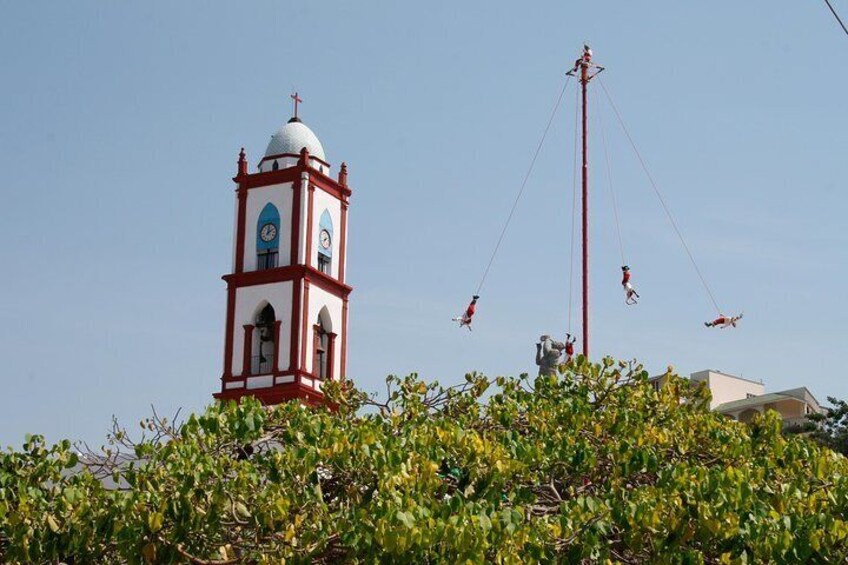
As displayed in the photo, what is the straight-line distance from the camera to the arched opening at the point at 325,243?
38438 mm

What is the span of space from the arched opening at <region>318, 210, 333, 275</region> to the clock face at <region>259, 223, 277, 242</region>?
4.00 ft

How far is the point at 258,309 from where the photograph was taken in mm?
37906

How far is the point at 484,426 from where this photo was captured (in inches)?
552

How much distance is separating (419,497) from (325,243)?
91.7ft

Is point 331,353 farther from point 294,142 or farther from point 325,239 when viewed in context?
point 294,142

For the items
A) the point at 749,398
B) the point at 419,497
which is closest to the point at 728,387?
the point at 749,398

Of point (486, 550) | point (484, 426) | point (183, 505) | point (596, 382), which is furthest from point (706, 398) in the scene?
point (183, 505)

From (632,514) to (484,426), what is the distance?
11.3 feet

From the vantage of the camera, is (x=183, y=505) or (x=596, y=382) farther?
(x=596, y=382)

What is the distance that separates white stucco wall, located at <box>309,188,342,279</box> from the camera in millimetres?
38031

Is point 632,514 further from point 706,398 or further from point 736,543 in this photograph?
point 706,398

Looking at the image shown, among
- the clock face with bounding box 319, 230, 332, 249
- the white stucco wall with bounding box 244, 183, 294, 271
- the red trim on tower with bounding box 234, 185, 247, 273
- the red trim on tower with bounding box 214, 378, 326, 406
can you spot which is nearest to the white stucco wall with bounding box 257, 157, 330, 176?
the white stucco wall with bounding box 244, 183, 294, 271

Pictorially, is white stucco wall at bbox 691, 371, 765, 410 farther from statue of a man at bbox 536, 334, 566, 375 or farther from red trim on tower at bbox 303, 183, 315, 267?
statue of a man at bbox 536, 334, 566, 375

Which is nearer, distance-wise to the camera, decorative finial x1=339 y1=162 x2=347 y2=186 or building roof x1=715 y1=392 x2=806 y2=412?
decorative finial x1=339 y1=162 x2=347 y2=186
